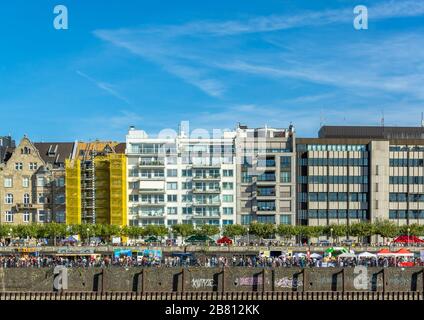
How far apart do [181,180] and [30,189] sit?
2274 cm

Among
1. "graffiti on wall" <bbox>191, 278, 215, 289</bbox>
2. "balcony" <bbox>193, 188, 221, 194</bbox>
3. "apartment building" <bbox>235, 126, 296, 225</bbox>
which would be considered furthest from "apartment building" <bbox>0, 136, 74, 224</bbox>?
"graffiti on wall" <bbox>191, 278, 215, 289</bbox>

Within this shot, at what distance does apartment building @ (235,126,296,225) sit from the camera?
125250 millimetres

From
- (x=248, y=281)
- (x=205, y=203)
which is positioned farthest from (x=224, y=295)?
(x=205, y=203)

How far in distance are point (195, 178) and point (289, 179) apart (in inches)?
564

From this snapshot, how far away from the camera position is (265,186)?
4943 inches

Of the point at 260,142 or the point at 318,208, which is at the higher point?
the point at 260,142

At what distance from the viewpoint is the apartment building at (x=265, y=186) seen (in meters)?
125

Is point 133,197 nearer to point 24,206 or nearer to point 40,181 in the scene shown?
point 40,181

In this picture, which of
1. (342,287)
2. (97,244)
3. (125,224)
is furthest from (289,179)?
(342,287)

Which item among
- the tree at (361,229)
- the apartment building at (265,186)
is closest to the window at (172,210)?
the apartment building at (265,186)

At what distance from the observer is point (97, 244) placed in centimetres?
10794

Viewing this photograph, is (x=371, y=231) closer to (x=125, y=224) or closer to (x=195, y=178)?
(x=195, y=178)

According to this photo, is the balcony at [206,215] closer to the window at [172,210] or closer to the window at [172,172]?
the window at [172,210]

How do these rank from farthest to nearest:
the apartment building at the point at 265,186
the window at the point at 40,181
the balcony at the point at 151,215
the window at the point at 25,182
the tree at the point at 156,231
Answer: the window at the point at 25,182, the apartment building at the point at 265,186, the window at the point at 40,181, the balcony at the point at 151,215, the tree at the point at 156,231
